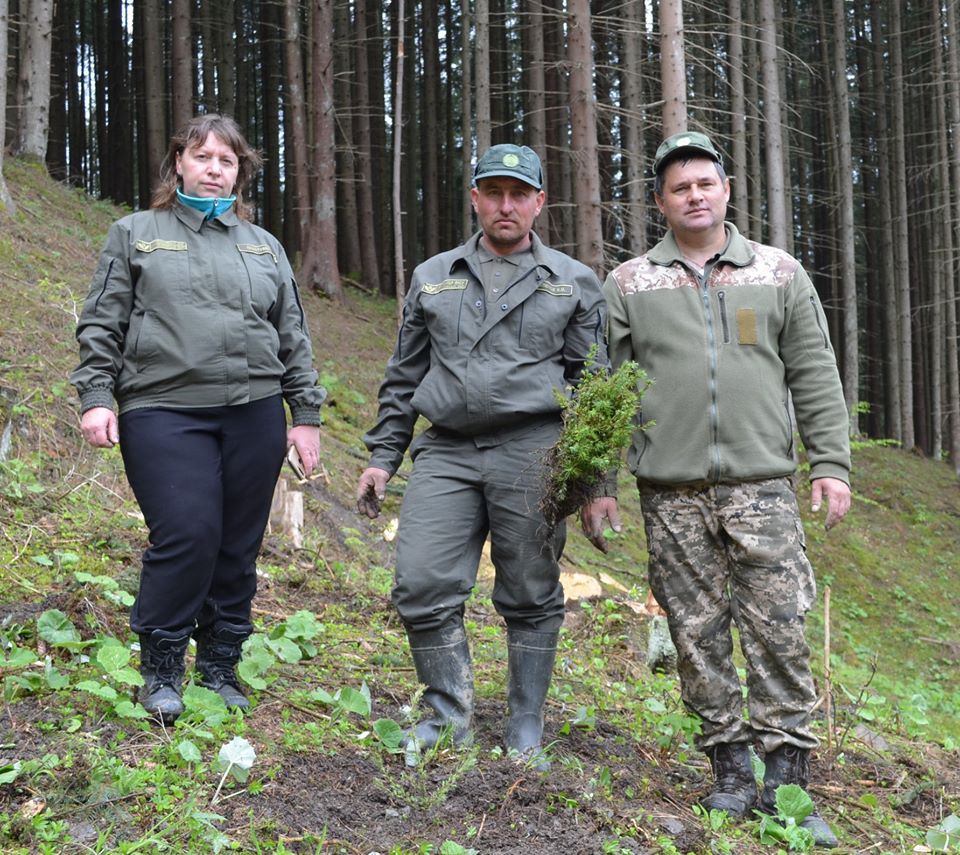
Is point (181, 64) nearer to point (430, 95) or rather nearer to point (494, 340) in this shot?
point (430, 95)

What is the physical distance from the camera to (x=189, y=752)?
350 centimetres

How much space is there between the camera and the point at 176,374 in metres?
3.82

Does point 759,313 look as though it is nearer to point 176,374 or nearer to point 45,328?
point 176,374

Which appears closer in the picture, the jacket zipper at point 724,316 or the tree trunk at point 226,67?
the jacket zipper at point 724,316

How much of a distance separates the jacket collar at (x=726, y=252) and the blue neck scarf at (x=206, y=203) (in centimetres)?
174

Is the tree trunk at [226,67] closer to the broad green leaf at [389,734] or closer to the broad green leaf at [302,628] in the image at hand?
the broad green leaf at [302,628]

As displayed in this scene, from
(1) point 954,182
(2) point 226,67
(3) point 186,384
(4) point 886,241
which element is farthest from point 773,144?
(3) point 186,384

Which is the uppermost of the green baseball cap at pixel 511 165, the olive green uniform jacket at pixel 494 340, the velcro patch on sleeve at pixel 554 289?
the green baseball cap at pixel 511 165

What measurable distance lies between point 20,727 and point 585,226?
978cm

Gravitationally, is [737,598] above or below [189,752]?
above

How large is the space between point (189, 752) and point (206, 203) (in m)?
2.05

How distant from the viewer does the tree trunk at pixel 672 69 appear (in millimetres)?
10328

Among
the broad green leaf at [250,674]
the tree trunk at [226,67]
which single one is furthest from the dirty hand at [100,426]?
the tree trunk at [226,67]

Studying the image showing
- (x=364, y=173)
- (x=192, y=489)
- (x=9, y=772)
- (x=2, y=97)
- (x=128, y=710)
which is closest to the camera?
(x=9, y=772)
